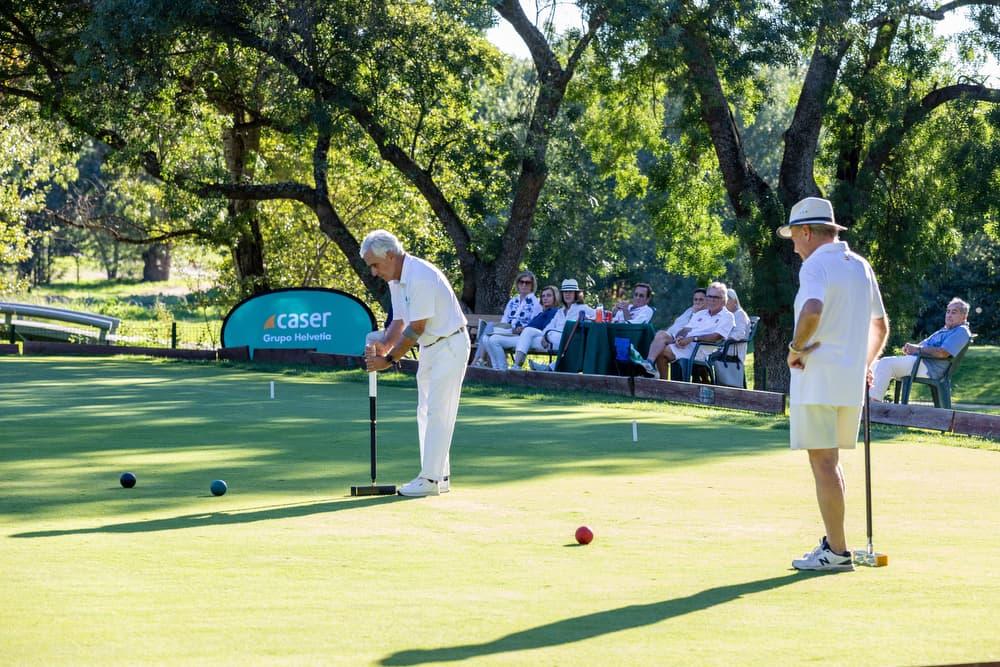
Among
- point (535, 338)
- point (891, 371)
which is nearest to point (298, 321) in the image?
point (535, 338)

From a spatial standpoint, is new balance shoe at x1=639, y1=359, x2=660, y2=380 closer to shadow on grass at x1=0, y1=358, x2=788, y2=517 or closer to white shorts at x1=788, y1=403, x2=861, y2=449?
shadow on grass at x1=0, y1=358, x2=788, y2=517

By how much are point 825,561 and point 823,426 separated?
56 centimetres

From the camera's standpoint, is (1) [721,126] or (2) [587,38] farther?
(2) [587,38]

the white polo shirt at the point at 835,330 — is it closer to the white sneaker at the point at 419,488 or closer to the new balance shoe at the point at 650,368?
the white sneaker at the point at 419,488

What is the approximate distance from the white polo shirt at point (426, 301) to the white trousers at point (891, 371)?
6.74 meters

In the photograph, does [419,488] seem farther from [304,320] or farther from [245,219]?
[245,219]

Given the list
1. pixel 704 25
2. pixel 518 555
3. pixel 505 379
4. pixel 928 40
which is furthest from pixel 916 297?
pixel 518 555

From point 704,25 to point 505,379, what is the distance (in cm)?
575

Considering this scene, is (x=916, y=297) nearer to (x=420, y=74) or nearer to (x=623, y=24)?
(x=623, y=24)

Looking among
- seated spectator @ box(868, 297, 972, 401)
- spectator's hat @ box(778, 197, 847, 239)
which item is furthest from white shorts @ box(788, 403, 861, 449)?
seated spectator @ box(868, 297, 972, 401)

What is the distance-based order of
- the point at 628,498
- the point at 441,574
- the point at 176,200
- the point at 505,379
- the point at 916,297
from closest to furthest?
the point at 441,574, the point at 628,498, the point at 505,379, the point at 916,297, the point at 176,200

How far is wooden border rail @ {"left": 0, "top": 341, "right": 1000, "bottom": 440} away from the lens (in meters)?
12.1

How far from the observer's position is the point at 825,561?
19.1ft

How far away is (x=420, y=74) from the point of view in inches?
824
